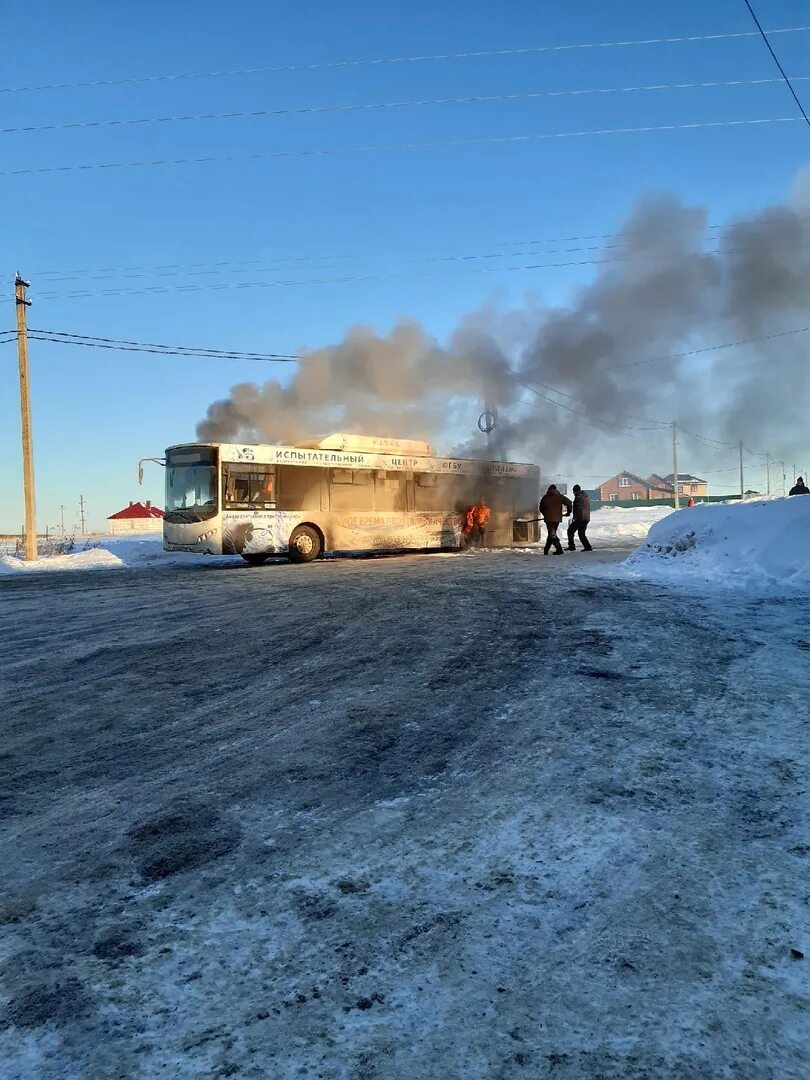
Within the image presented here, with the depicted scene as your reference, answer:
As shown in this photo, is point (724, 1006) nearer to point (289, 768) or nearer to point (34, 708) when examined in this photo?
point (289, 768)

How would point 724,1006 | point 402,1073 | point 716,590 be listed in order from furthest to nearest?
1. point 716,590
2. point 724,1006
3. point 402,1073

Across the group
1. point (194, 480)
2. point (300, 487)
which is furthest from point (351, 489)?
point (194, 480)

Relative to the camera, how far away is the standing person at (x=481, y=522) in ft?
70.7

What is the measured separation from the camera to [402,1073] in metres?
1.66

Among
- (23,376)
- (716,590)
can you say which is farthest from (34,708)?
(23,376)

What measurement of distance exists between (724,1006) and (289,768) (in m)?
2.26

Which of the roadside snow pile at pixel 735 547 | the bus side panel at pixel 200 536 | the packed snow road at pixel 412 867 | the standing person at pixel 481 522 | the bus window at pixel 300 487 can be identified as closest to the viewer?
the packed snow road at pixel 412 867

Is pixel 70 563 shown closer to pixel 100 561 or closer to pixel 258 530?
pixel 100 561

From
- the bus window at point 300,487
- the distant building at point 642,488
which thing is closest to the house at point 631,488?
the distant building at point 642,488

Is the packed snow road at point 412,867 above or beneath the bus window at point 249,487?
beneath

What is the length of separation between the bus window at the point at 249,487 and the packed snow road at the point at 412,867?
36.6 ft

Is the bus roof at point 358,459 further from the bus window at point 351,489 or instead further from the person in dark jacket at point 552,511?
the person in dark jacket at point 552,511

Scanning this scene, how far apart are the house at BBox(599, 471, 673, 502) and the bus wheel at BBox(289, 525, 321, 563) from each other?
308ft

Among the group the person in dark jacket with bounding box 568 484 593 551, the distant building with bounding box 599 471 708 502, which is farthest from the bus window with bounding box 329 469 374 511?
the distant building with bounding box 599 471 708 502
